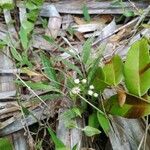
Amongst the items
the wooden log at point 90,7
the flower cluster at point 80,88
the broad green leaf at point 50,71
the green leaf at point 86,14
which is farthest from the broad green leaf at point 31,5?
the flower cluster at point 80,88

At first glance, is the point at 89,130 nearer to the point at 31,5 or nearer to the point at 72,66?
the point at 72,66

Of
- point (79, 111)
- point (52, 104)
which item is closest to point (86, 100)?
point (79, 111)

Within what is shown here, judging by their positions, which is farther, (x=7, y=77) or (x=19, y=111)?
(x=7, y=77)

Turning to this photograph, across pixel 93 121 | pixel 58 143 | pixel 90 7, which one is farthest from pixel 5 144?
pixel 90 7

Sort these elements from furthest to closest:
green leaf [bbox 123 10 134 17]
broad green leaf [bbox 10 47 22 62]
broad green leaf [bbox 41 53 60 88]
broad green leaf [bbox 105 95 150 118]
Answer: green leaf [bbox 123 10 134 17], broad green leaf [bbox 10 47 22 62], broad green leaf [bbox 41 53 60 88], broad green leaf [bbox 105 95 150 118]

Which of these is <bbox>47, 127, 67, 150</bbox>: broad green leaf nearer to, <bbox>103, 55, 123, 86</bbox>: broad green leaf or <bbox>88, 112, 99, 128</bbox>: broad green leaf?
<bbox>88, 112, 99, 128</bbox>: broad green leaf

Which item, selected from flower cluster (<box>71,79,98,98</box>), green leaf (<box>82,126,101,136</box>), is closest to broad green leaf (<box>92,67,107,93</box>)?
flower cluster (<box>71,79,98,98</box>)

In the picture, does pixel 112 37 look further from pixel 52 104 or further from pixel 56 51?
pixel 52 104
